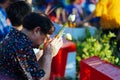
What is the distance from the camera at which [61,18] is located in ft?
30.9

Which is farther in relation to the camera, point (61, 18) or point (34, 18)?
point (61, 18)

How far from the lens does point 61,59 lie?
4.90m

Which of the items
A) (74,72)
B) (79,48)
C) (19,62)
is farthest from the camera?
(79,48)

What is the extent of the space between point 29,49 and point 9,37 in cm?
17

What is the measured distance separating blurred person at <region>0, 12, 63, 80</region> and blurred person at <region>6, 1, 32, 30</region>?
3.97 feet

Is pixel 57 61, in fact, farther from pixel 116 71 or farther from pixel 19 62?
pixel 19 62

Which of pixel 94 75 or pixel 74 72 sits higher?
pixel 94 75

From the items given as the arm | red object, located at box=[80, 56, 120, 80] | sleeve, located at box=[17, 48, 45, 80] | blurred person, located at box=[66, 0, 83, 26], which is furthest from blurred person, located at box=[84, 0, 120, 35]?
sleeve, located at box=[17, 48, 45, 80]

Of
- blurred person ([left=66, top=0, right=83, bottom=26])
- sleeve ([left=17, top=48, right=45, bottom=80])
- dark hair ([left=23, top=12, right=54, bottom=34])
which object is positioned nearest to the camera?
sleeve ([left=17, top=48, right=45, bottom=80])

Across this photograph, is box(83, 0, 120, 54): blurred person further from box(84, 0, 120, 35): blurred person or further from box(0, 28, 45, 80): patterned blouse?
box(0, 28, 45, 80): patterned blouse

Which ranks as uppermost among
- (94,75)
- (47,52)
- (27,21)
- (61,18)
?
(27,21)

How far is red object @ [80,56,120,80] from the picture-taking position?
3406mm

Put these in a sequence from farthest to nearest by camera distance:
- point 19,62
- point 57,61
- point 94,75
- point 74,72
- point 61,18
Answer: point 61,18, point 74,72, point 57,61, point 94,75, point 19,62

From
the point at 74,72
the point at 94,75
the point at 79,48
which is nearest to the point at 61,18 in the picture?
the point at 79,48
